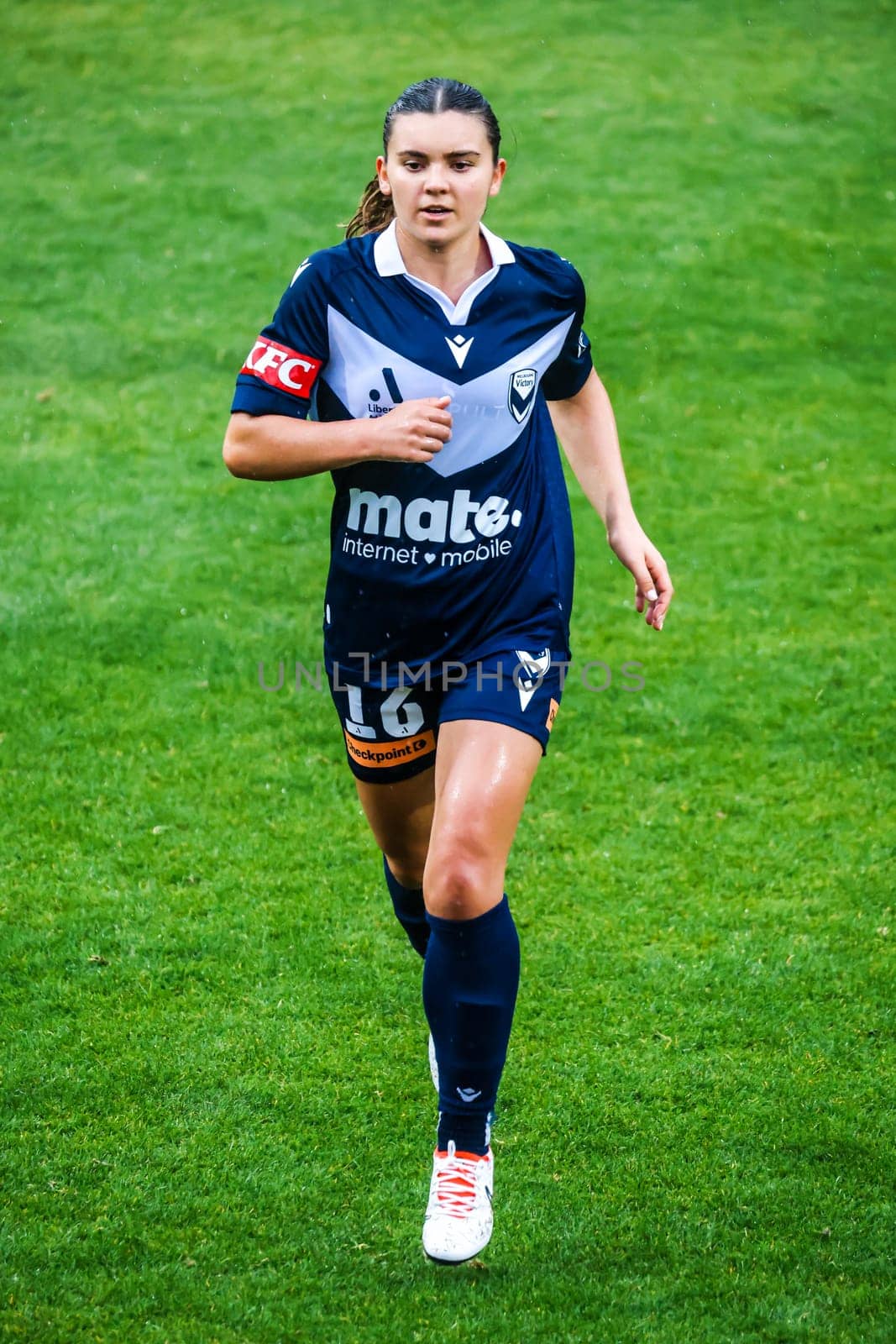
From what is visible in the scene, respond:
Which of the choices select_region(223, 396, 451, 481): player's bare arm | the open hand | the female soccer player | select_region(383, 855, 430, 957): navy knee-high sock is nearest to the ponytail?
the female soccer player

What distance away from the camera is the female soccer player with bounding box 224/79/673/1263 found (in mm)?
3160

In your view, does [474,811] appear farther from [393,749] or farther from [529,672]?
[393,749]

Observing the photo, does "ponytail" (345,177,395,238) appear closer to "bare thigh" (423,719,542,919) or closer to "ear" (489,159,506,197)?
"ear" (489,159,506,197)

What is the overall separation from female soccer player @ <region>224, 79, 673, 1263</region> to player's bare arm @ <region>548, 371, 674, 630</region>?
0.01 metres

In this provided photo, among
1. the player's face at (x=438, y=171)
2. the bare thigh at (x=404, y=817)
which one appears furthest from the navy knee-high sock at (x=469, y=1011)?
the player's face at (x=438, y=171)

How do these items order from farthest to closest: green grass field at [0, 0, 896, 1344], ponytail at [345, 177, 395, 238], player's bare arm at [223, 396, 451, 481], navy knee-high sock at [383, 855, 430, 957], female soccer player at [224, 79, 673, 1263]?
navy knee-high sock at [383, 855, 430, 957] < ponytail at [345, 177, 395, 238] < green grass field at [0, 0, 896, 1344] < female soccer player at [224, 79, 673, 1263] < player's bare arm at [223, 396, 451, 481]

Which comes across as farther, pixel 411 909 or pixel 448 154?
pixel 411 909

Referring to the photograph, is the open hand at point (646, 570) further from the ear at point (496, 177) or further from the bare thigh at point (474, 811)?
the ear at point (496, 177)

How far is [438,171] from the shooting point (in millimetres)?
3191

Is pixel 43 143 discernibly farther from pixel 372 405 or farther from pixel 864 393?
pixel 372 405

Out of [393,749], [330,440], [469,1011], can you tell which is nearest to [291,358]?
[330,440]

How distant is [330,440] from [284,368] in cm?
22

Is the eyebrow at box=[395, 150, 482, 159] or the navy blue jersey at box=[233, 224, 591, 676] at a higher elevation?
the eyebrow at box=[395, 150, 482, 159]

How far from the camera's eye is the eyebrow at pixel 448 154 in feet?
10.5
